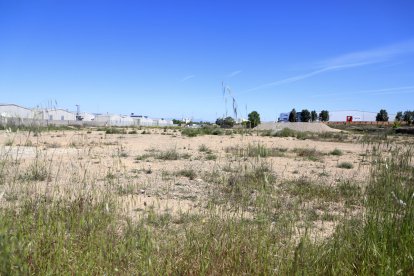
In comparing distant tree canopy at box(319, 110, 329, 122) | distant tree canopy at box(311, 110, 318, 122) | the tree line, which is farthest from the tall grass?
distant tree canopy at box(319, 110, 329, 122)

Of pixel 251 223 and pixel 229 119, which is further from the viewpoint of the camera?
pixel 229 119

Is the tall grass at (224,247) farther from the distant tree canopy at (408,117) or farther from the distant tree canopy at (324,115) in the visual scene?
the distant tree canopy at (324,115)

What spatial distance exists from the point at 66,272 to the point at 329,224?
375 cm

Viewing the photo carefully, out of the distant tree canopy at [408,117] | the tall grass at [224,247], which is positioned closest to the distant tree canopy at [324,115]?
the distant tree canopy at [408,117]

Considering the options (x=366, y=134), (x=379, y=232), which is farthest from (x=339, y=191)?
(x=379, y=232)

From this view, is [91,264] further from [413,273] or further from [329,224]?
[329,224]

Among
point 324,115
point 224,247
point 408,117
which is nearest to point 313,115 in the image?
point 324,115

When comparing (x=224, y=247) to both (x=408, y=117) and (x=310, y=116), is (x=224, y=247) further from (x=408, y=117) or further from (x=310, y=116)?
(x=310, y=116)

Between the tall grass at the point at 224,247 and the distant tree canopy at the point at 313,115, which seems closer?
the tall grass at the point at 224,247

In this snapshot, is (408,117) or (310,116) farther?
(310,116)

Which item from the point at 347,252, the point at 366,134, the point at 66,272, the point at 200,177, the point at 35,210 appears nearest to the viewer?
the point at 66,272

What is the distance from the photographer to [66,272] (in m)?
1.86

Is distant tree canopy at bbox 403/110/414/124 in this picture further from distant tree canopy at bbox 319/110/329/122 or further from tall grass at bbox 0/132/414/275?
distant tree canopy at bbox 319/110/329/122

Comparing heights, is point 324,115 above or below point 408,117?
above
